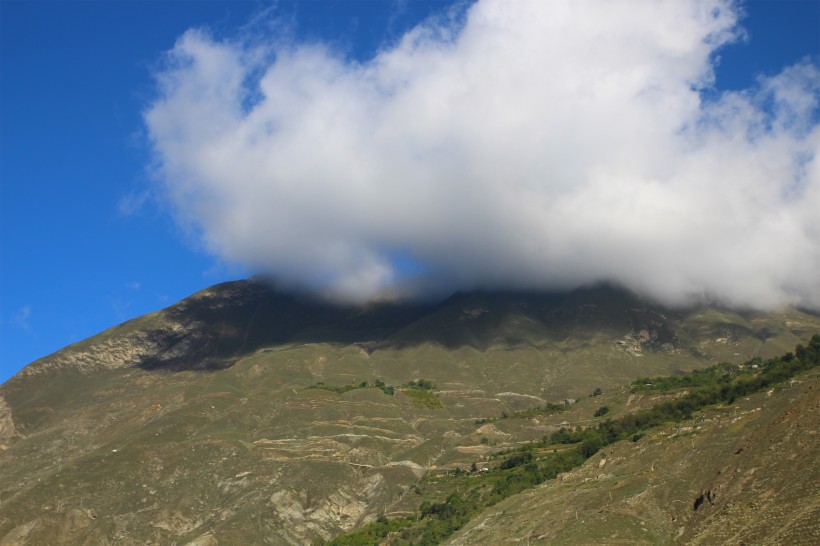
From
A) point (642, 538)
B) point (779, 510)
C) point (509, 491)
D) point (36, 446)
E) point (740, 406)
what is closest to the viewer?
point (779, 510)

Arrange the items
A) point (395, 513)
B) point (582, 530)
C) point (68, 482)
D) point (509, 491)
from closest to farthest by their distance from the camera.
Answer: point (582, 530)
point (509, 491)
point (395, 513)
point (68, 482)

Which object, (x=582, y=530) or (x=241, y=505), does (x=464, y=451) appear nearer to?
(x=241, y=505)

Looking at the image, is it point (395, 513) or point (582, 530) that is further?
point (395, 513)

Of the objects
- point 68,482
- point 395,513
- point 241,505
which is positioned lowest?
point 395,513

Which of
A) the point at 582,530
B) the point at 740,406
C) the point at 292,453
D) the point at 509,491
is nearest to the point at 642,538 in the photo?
the point at 582,530

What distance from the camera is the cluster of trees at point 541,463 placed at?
12100 centimetres

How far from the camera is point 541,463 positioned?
134 metres

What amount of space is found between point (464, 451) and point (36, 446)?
362 ft

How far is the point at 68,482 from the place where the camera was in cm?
15388

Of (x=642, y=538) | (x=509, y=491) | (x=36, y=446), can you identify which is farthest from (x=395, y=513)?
(x=36, y=446)

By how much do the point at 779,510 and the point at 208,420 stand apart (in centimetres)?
14335

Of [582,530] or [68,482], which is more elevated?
[68,482]

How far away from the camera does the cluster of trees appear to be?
12100cm

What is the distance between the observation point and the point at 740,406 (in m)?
108
